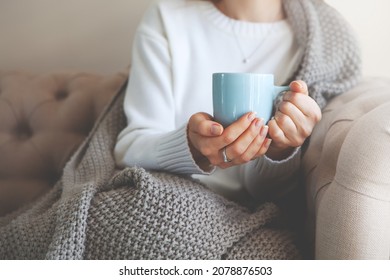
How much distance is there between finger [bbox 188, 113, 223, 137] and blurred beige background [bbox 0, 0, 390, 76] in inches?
24.1

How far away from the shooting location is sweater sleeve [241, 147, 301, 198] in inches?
23.7

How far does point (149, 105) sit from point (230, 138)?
0.89 ft

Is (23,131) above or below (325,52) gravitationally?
below

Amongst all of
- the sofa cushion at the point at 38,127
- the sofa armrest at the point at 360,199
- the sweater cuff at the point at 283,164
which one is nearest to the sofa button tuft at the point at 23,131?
the sofa cushion at the point at 38,127

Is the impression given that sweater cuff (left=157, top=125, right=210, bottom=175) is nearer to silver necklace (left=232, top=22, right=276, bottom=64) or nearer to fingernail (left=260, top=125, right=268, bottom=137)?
fingernail (left=260, top=125, right=268, bottom=137)

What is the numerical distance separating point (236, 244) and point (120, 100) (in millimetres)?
381

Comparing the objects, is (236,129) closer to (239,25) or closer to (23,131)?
(239,25)

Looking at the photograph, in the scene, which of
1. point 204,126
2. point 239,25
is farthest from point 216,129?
point 239,25

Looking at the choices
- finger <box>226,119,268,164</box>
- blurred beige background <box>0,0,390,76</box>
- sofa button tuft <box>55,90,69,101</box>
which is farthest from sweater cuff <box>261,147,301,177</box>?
blurred beige background <box>0,0,390,76</box>

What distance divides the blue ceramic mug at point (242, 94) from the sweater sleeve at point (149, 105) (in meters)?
0.15

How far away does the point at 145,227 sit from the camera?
494mm

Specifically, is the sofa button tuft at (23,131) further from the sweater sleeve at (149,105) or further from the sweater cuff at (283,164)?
the sweater cuff at (283,164)
